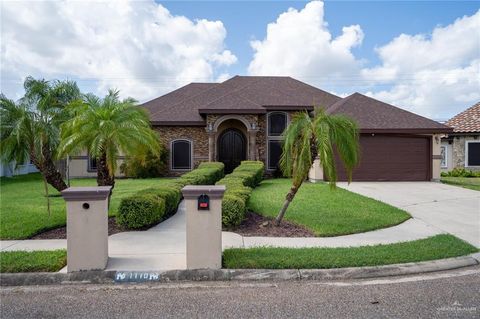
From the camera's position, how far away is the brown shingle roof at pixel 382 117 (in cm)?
1758

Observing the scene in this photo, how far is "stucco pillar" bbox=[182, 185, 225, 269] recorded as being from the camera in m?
5.23

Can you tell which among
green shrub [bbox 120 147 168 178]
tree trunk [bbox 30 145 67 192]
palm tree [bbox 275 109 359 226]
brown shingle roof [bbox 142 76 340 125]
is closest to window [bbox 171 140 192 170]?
green shrub [bbox 120 147 168 178]

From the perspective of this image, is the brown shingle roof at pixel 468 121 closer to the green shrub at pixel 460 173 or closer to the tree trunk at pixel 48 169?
the green shrub at pixel 460 173

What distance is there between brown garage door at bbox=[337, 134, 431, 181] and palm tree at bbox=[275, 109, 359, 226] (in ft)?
36.3

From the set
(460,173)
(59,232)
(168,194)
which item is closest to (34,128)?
(59,232)

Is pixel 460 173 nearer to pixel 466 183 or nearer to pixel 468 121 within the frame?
pixel 468 121

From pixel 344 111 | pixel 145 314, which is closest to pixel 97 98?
pixel 145 314

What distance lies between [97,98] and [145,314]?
19.8ft

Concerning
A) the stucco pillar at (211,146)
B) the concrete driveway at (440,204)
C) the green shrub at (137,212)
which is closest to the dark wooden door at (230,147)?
the stucco pillar at (211,146)

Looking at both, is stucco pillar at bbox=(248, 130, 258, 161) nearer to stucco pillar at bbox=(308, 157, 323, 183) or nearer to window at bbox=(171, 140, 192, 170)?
stucco pillar at bbox=(308, 157, 323, 183)

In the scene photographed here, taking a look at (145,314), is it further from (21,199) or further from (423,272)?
(21,199)

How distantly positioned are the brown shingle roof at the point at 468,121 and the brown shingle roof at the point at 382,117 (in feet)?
19.5

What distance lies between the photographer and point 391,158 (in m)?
18.1

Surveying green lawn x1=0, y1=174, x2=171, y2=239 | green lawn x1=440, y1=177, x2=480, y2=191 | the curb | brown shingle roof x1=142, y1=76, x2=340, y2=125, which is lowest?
the curb
